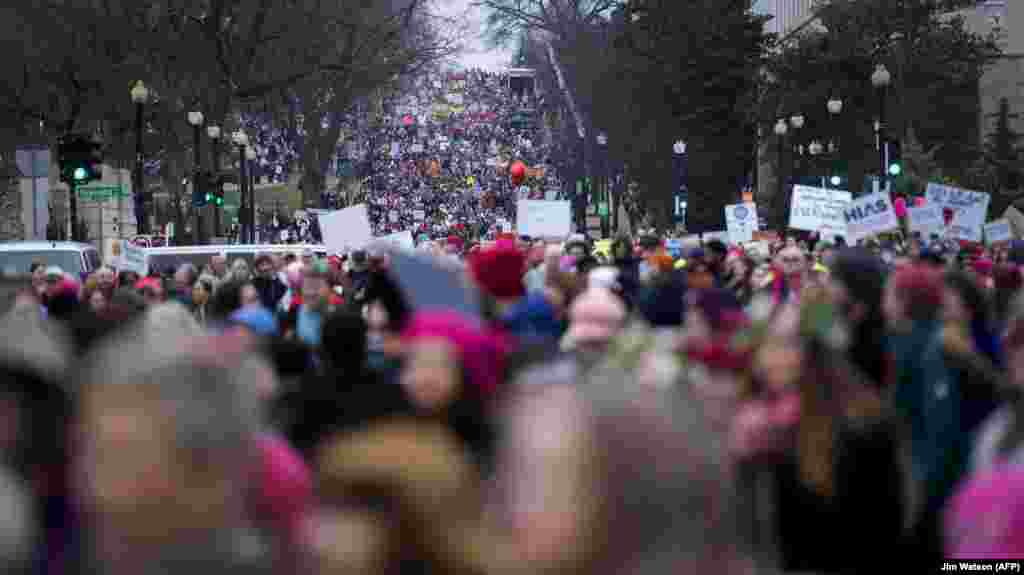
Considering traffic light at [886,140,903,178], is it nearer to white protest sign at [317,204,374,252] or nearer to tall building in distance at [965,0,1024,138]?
white protest sign at [317,204,374,252]

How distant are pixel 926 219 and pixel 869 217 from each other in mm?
1363

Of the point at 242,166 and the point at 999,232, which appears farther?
the point at 242,166

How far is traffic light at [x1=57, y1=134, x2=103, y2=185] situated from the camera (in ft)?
98.5

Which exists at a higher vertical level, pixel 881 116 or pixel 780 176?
pixel 881 116

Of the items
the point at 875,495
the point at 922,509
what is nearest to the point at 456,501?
the point at 875,495

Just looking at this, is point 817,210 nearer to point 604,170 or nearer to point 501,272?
point 501,272

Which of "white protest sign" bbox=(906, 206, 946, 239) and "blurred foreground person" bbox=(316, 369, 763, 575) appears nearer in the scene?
"blurred foreground person" bbox=(316, 369, 763, 575)

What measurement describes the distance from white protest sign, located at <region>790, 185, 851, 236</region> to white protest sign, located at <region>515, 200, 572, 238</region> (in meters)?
5.22

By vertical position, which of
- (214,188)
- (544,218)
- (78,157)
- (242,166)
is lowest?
(544,218)

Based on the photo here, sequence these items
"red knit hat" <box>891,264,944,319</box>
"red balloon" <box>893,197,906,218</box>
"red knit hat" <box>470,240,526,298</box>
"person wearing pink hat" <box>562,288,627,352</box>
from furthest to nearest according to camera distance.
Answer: "red balloon" <box>893,197,906,218</box>, "red knit hat" <box>470,240,526,298</box>, "person wearing pink hat" <box>562,288,627,352</box>, "red knit hat" <box>891,264,944,319</box>

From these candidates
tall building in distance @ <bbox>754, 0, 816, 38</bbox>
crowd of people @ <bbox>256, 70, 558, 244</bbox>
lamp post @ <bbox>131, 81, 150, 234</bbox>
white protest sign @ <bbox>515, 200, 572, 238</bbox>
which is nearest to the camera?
white protest sign @ <bbox>515, 200, 572, 238</bbox>

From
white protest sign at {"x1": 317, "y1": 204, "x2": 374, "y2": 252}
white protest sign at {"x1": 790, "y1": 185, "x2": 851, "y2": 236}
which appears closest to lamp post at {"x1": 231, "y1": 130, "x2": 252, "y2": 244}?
white protest sign at {"x1": 317, "y1": 204, "x2": 374, "y2": 252}

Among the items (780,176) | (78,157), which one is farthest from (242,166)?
(78,157)

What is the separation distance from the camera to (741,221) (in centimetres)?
3309
